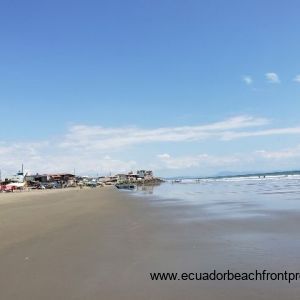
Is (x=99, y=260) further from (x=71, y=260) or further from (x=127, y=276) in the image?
(x=127, y=276)

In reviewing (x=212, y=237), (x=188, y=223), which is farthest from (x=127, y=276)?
(x=188, y=223)

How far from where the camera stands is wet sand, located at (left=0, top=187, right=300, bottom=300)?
768cm

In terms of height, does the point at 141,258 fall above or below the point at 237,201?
below

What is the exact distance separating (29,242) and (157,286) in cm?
694

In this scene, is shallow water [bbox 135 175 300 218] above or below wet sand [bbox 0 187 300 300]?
above

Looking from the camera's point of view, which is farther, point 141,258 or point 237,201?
point 237,201

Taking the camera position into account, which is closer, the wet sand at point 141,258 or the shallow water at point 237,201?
the wet sand at point 141,258

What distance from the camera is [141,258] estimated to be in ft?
35.2

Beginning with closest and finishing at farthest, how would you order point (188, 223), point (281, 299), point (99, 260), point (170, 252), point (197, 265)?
point (281, 299) < point (197, 265) < point (99, 260) < point (170, 252) < point (188, 223)

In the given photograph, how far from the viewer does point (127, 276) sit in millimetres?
8844

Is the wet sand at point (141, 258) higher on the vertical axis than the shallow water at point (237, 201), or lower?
lower

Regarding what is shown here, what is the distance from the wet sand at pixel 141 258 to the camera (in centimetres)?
768

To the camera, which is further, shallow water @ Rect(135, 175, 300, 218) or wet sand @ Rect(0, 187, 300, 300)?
shallow water @ Rect(135, 175, 300, 218)

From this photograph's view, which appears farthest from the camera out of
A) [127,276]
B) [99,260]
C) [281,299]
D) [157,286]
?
[99,260]
